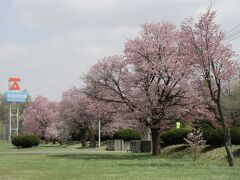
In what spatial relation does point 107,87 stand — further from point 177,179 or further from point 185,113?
point 177,179

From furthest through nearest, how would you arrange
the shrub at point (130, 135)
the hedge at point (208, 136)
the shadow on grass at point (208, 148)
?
the shrub at point (130, 135) → the shadow on grass at point (208, 148) → the hedge at point (208, 136)

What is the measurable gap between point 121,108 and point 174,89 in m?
4.13

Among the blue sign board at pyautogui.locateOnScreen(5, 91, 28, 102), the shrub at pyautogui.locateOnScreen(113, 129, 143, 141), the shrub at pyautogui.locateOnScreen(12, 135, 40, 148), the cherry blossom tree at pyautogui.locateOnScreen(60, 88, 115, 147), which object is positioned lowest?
the shrub at pyautogui.locateOnScreen(12, 135, 40, 148)

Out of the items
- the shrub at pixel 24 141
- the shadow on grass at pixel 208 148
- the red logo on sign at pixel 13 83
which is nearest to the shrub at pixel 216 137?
the shadow on grass at pixel 208 148

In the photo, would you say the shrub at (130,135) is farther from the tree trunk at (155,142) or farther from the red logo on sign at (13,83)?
the red logo on sign at (13,83)

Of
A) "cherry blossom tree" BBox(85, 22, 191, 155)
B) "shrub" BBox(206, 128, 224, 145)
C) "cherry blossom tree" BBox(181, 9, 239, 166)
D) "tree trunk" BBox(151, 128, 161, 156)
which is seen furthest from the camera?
"tree trunk" BBox(151, 128, 161, 156)

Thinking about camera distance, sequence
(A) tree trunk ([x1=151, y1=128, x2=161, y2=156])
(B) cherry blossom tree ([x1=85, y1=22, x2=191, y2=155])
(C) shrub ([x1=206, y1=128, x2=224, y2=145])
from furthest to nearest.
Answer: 1. (A) tree trunk ([x1=151, y1=128, x2=161, y2=156])
2. (B) cherry blossom tree ([x1=85, y1=22, x2=191, y2=155])
3. (C) shrub ([x1=206, y1=128, x2=224, y2=145])

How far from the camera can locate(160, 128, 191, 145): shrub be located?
36.0 metres

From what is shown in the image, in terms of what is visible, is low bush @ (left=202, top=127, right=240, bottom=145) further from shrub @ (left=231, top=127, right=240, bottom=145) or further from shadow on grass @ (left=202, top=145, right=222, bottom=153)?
shadow on grass @ (left=202, top=145, right=222, bottom=153)

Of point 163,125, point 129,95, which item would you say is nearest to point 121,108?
point 129,95

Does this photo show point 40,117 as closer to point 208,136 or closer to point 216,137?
point 208,136

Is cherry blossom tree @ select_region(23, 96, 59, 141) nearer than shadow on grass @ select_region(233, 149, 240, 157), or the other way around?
shadow on grass @ select_region(233, 149, 240, 157)

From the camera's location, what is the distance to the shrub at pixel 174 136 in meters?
36.0

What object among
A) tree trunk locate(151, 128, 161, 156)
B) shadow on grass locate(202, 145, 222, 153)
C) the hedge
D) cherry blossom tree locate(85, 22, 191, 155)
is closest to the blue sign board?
the hedge
